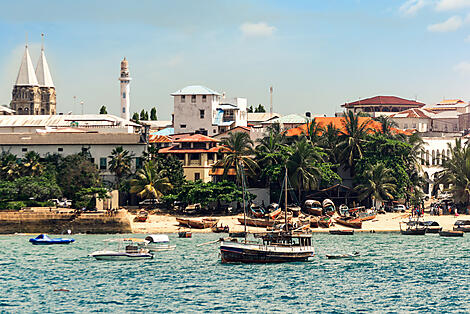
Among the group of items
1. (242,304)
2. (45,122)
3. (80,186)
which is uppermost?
(45,122)

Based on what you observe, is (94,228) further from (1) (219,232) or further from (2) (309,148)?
(2) (309,148)

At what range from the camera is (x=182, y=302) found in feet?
191

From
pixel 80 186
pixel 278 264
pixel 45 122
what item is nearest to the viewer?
pixel 278 264

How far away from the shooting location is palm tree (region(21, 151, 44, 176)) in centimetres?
10494

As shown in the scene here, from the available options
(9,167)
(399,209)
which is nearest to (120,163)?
(9,167)

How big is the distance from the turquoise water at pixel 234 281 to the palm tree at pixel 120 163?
20.9 m

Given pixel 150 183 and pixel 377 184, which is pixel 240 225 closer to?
pixel 150 183

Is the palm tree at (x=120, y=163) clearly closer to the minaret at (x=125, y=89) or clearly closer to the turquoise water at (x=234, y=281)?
the turquoise water at (x=234, y=281)

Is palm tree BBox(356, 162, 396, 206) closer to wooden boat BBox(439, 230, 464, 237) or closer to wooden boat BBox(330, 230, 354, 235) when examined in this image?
wooden boat BBox(330, 230, 354, 235)

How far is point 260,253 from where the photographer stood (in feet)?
244

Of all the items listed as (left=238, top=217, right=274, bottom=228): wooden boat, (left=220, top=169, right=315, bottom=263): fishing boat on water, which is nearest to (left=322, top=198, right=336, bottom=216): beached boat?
(left=238, top=217, right=274, bottom=228): wooden boat

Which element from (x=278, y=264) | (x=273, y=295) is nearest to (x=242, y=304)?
(x=273, y=295)

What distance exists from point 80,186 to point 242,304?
48.1 metres

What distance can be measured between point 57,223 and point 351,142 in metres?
41.2
